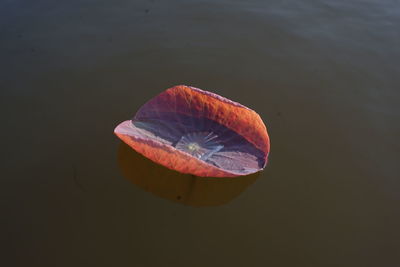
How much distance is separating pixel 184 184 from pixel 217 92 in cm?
92

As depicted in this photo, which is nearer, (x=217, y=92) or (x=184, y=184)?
(x=184, y=184)

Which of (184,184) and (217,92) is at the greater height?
(217,92)

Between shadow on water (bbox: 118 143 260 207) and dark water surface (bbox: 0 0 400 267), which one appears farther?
shadow on water (bbox: 118 143 260 207)

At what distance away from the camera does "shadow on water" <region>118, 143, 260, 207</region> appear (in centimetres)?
222

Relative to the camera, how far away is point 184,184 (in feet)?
7.49

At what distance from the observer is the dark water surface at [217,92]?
79.4 inches

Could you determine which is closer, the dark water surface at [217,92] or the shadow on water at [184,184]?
the dark water surface at [217,92]

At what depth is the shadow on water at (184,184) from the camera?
222cm

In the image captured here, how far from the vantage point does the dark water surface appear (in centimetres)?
202
